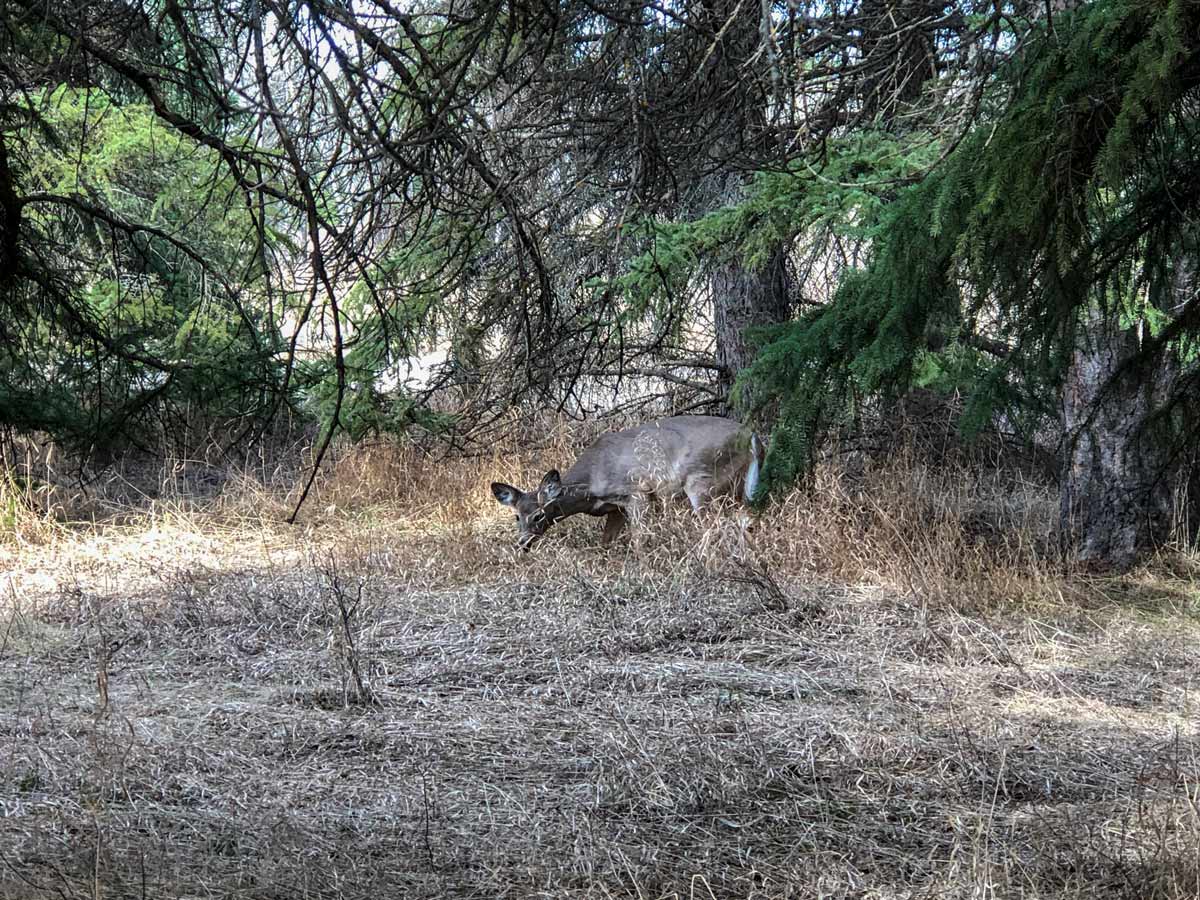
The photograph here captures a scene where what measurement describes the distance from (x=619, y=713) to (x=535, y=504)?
5.12m

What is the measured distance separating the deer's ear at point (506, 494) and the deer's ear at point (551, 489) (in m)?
0.22

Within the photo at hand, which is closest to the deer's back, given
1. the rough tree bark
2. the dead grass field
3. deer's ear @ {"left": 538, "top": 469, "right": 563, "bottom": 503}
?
deer's ear @ {"left": 538, "top": 469, "right": 563, "bottom": 503}

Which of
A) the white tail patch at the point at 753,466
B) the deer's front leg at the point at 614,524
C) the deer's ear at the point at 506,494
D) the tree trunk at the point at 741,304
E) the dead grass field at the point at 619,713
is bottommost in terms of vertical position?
the dead grass field at the point at 619,713

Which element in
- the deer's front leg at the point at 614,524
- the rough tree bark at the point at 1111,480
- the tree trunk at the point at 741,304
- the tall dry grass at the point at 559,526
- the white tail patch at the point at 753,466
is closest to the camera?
the tall dry grass at the point at 559,526

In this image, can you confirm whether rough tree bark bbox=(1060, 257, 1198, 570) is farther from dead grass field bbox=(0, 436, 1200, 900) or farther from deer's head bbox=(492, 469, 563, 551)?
deer's head bbox=(492, 469, 563, 551)

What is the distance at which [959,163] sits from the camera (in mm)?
5062

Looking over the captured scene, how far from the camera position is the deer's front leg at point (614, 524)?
1095 cm

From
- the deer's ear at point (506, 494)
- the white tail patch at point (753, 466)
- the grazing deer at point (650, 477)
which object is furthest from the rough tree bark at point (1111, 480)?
the deer's ear at point (506, 494)

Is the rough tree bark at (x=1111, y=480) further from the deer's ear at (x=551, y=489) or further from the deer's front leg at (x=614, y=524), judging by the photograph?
the deer's ear at (x=551, y=489)

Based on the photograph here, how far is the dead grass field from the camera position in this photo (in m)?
3.93

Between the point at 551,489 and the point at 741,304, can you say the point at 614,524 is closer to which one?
the point at 551,489

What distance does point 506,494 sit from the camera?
420 inches

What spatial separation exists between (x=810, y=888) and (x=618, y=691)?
2.44 m

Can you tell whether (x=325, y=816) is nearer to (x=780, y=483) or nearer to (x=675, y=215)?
(x=780, y=483)
